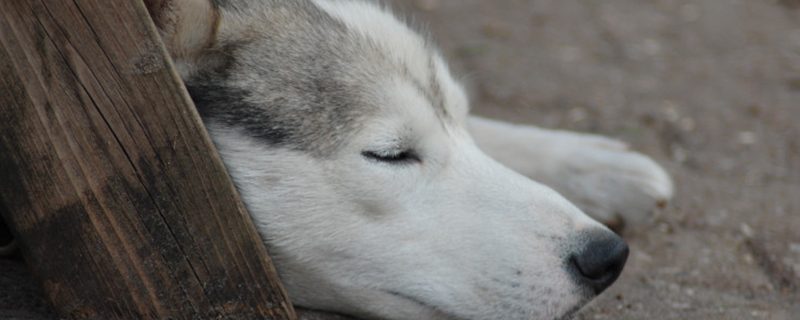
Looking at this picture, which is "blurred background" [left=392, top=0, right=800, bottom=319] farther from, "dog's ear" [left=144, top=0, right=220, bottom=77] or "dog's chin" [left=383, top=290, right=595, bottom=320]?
"dog's ear" [left=144, top=0, right=220, bottom=77]

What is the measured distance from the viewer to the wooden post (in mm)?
1793

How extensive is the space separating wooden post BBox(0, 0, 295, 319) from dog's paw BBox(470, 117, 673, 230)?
1739 mm

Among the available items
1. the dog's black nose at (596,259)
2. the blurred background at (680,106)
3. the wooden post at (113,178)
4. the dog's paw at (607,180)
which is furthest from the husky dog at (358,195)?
the dog's paw at (607,180)

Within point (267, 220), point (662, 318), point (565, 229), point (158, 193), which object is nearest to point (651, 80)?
point (662, 318)

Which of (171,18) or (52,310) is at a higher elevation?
(171,18)

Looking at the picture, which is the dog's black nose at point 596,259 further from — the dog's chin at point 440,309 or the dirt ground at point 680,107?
the dirt ground at point 680,107

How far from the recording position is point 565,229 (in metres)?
2.19

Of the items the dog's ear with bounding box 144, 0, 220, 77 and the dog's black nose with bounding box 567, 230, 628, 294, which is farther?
the dog's black nose with bounding box 567, 230, 628, 294

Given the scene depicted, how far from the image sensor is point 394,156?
2.26 metres

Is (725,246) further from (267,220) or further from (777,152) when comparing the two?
(267,220)

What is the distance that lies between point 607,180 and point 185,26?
195 centimetres

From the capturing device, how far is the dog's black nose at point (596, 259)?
84.4 inches

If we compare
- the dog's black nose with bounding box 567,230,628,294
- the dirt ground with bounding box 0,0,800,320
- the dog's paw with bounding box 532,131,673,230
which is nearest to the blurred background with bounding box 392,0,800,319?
the dirt ground with bounding box 0,0,800,320

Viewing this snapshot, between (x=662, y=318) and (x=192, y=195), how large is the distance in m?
1.51
